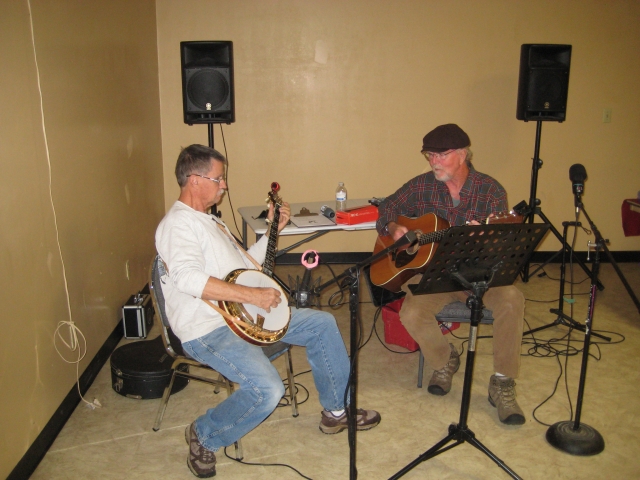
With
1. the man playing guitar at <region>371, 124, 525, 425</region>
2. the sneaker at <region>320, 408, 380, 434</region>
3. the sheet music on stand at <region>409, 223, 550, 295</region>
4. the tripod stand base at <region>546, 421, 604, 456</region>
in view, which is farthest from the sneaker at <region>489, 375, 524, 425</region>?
the sheet music on stand at <region>409, 223, 550, 295</region>

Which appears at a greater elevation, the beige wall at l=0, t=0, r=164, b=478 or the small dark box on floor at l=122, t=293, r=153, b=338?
the beige wall at l=0, t=0, r=164, b=478

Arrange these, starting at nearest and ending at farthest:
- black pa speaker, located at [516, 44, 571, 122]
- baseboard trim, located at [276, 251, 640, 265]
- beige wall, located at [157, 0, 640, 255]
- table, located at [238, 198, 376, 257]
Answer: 1. table, located at [238, 198, 376, 257]
2. black pa speaker, located at [516, 44, 571, 122]
3. beige wall, located at [157, 0, 640, 255]
4. baseboard trim, located at [276, 251, 640, 265]

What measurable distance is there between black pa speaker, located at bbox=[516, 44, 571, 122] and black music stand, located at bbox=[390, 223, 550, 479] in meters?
2.54

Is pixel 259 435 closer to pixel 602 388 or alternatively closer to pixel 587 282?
pixel 602 388

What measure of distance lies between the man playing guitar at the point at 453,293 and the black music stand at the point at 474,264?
21.0 inches

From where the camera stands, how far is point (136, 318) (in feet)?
11.7

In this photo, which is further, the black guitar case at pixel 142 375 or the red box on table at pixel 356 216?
the red box on table at pixel 356 216

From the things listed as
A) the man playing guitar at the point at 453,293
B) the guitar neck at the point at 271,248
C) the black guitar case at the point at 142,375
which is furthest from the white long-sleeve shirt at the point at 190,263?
the man playing guitar at the point at 453,293

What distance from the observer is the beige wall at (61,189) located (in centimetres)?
221

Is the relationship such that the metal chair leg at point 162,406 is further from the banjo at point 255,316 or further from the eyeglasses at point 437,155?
the eyeglasses at point 437,155

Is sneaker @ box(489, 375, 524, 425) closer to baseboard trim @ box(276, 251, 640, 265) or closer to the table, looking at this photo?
the table

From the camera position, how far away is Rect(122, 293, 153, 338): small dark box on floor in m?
3.56

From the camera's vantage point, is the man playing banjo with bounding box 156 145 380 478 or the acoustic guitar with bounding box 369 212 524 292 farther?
the acoustic guitar with bounding box 369 212 524 292

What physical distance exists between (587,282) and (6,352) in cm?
417
